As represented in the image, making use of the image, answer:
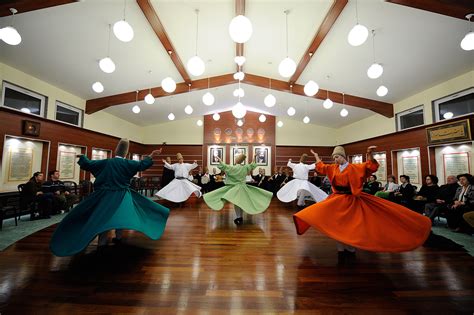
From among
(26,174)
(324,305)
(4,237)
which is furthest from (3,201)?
(324,305)

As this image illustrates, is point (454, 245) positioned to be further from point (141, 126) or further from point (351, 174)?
point (141, 126)

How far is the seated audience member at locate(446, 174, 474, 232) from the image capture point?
11.4 feet

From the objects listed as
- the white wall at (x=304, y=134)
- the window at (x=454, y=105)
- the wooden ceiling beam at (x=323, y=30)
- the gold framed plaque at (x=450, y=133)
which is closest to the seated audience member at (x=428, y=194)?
the gold framed plaque at (x=450, y=133)

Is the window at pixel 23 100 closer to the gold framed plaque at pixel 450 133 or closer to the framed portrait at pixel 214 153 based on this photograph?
the framed portrait at pixel 214 153

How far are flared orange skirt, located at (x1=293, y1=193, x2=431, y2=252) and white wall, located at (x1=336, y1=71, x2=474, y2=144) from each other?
16.6 ft

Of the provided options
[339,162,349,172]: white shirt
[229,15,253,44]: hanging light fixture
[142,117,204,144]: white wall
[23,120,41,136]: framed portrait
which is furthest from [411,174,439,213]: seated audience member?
[23,120,41,136]: framed portrait

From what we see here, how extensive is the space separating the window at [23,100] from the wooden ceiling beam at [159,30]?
375 centimetres

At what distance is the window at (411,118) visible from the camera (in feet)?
19.7

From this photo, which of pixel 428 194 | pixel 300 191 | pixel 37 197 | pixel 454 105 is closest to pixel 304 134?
pixel 454 105

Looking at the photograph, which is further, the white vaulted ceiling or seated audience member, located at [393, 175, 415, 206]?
seated audience member, located at [393, 175, 415, 206]

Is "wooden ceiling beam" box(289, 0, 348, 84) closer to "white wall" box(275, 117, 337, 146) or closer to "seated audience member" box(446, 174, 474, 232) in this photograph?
"seated audience member" box(446, 174, 474, 232)

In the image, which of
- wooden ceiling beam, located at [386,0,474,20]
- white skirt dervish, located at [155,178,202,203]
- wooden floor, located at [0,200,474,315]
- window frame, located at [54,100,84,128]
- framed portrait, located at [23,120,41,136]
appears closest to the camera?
wooden floor, located at [0,200,474,315]

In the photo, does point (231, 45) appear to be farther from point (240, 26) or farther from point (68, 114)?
point (68, 114)

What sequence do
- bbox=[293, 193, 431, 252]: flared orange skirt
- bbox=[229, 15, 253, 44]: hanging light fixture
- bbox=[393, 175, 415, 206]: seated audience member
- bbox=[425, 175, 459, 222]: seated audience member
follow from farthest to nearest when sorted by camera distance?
bbox=[393, 175, 415, 206]: seated audience member
bbox=[425, 175, 459, 222]: seated audience member
bbox=[229, 15, 253, 44]: hanging light fixture
bbox=[293, 193, 431, 252]: flared orange skirt
